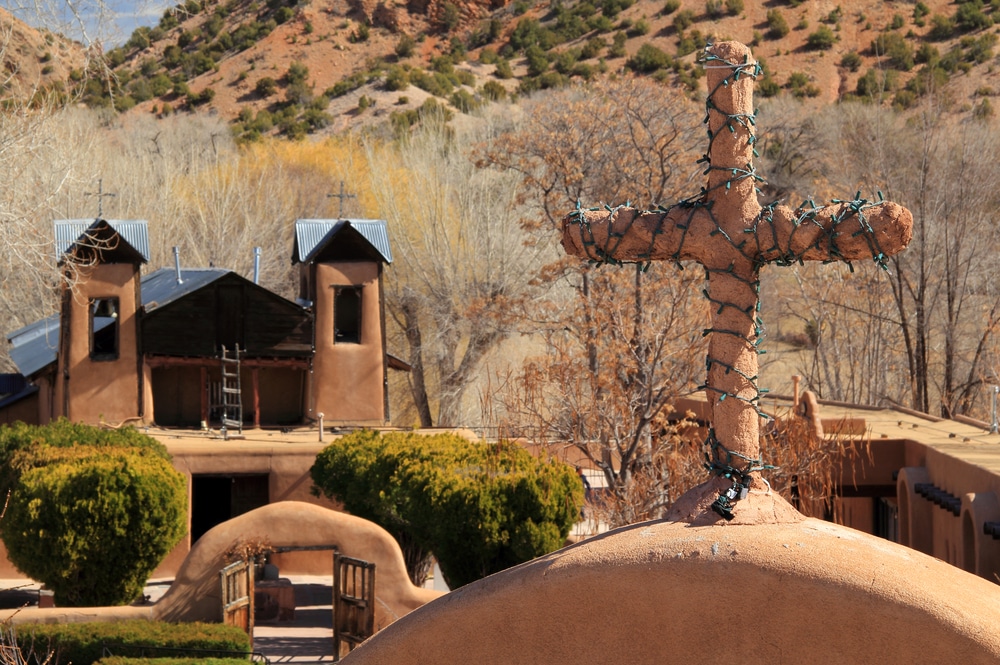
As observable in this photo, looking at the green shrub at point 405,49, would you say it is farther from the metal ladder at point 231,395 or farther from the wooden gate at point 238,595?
the wooden gate at point 238,595

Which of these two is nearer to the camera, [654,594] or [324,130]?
[654,594]

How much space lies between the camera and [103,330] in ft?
99.1

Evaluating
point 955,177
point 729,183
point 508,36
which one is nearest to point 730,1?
point 508,36

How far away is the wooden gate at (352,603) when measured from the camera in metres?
18.9

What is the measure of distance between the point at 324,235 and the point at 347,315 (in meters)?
2.91

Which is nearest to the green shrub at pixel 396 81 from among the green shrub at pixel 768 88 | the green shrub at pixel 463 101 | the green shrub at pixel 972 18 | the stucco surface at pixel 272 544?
the green shrub at pixel 463 101

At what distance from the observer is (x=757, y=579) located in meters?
5.67

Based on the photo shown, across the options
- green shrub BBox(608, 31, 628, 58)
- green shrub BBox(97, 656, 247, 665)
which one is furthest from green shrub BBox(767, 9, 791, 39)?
green shrub BBox(97, 656, 247, 665)

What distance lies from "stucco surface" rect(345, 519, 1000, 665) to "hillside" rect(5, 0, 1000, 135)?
57.8 meters

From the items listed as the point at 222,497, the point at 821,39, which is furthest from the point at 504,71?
the point at 222,497

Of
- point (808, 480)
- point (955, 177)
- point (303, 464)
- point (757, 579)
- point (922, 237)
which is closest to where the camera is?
point (757, 579)

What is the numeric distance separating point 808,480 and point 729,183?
35.2ft

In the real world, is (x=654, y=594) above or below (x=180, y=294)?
below

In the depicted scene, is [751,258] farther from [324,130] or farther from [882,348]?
[324,130]
